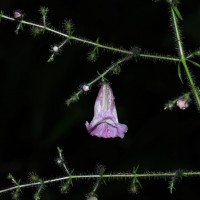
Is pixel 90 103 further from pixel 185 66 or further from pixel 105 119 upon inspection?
pixel 185 66

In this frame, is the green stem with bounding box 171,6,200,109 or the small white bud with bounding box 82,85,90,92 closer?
the green stem with bounding box 171,6,200,109

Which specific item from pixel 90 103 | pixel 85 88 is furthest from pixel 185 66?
pixel 90 103

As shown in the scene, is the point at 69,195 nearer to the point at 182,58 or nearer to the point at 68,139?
the point at 68,139

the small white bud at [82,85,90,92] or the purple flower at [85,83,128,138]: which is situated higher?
the small white bud at [82,85,90,92]

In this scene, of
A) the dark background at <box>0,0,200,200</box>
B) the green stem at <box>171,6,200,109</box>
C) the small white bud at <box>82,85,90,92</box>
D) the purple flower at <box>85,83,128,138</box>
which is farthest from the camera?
the dark background at <box>0,0,200,200</box>

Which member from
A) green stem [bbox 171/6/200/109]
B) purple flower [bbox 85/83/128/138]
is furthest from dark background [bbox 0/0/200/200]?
green stem [bbox 171/6/200/109]

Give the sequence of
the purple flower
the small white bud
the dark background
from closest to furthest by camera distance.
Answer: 1. the small white bud
2. the purple flower
3. the dark background

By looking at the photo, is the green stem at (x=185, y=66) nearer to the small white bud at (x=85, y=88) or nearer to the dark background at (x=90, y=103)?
the small white bud at (x=85, y=88)

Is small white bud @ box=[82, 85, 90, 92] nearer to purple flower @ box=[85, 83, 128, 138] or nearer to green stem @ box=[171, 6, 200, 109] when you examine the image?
purple flower @ box=[85, 83, 128, 138]
